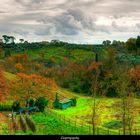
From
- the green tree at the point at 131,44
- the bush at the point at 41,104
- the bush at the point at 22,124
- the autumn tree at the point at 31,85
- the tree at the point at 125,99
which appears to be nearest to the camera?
the bush at the point at 22,124

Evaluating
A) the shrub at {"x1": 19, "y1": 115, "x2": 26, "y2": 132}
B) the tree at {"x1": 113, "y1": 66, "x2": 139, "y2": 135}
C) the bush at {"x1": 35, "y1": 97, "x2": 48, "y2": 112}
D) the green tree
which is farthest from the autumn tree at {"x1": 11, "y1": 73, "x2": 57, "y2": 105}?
the shrub at {"x1": 19, "y1": 115, "x2": 26, "y2": 132}

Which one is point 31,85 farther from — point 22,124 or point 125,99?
point 22,124

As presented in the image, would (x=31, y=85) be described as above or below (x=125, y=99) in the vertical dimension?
above

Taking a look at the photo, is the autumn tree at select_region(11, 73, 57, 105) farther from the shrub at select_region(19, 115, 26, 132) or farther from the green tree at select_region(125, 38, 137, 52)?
the shrub at select_region(19, 115, 26, 132)

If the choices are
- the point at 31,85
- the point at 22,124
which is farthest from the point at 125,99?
the point at 22,124

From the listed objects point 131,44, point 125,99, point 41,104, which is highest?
point 131,44

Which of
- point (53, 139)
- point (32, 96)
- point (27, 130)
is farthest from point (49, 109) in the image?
point (53, 139)

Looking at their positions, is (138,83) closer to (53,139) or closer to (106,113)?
(106,113)

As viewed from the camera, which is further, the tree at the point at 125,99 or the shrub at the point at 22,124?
the tree at the point at 125,99

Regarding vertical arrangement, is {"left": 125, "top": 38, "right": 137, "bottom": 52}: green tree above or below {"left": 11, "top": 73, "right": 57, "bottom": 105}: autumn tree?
above

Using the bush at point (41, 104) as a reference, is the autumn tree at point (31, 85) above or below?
above

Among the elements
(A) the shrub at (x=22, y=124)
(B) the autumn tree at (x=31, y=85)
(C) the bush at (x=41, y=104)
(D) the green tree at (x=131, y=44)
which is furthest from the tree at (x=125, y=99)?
(A) the shrub at (x=22, y=124)

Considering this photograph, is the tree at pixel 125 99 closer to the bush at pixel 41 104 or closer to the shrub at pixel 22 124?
the bush at pixel 41 104

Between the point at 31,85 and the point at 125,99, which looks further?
the point at 125,99
